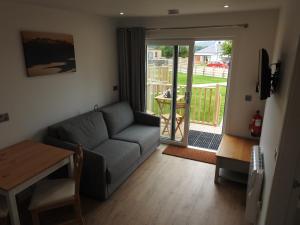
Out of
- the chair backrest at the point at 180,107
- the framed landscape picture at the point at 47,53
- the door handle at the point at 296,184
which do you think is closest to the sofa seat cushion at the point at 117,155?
the framed landscape picture at the point at 47,53

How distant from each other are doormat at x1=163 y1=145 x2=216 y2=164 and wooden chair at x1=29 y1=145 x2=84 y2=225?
2094 millimetres

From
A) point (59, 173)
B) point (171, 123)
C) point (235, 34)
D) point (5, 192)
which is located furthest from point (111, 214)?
point (235, 34)

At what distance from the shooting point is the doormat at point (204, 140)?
4.29 metres

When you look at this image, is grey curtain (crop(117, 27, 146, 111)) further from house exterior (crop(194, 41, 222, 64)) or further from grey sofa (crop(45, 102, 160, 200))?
house exterior (crop(194, 41, 222, 64))

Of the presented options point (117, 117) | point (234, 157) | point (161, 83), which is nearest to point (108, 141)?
point (117, 117)

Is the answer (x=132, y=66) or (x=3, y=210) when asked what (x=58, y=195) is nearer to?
(x=3, y=210)

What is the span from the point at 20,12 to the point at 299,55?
2.72 metres

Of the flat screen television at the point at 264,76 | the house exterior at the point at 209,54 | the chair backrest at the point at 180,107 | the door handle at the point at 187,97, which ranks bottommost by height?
the chair backrest at the point at 180,107

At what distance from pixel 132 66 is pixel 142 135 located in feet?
4.46

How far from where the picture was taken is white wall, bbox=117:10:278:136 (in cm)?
318

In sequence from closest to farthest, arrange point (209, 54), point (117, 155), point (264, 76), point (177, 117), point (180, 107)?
point (264, 76) → point (117, 155) → point (180, 107) → point (177, 117) → point (209, 54)

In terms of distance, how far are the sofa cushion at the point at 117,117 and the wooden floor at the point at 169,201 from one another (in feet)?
2.59

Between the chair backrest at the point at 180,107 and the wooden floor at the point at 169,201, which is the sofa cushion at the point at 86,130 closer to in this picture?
the wooden floor at the point at 169,201

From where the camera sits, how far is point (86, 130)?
305cm
